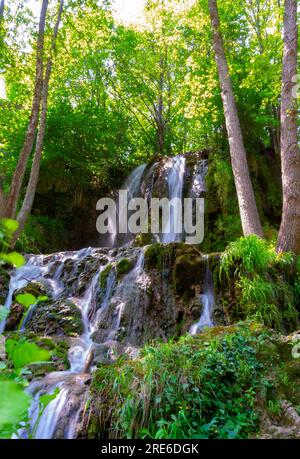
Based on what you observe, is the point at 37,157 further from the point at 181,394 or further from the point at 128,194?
the point at 181,394

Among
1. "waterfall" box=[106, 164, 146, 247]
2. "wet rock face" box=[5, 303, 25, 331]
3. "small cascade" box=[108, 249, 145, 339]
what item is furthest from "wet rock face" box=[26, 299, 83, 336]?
"waterfall" box=[106, 164, 146, 247]

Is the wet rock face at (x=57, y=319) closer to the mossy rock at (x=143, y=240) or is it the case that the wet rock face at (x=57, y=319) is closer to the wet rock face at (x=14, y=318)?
the wet rock face at (x=14, y=318)

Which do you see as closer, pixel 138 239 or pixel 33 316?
pixel 33 316

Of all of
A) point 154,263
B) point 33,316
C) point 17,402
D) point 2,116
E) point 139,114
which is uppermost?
point 139,114

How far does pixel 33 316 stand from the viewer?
7.19m

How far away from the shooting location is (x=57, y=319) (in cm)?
685

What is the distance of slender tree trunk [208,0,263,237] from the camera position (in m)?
7.77

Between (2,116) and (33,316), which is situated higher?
(2,116)

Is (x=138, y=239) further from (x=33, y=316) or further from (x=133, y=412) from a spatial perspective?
(x=133, y=412)

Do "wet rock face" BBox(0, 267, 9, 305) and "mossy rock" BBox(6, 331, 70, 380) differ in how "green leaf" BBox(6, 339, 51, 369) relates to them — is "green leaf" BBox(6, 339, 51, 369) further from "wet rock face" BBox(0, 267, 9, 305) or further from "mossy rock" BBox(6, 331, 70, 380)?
"wet rock face" BBox(0, 267, 9, 305)

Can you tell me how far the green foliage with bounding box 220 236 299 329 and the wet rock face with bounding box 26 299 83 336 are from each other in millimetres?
3004
